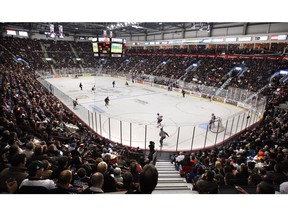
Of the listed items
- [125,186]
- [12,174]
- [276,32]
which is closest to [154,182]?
[125,186]

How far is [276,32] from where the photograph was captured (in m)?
20.8

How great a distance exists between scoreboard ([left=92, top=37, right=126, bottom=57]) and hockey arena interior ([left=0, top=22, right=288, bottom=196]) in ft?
0.36

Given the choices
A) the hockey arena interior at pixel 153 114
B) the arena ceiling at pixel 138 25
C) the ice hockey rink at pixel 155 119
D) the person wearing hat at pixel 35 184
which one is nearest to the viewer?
the person wearing hat at pixel 35 184

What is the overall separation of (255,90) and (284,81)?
8.00ft

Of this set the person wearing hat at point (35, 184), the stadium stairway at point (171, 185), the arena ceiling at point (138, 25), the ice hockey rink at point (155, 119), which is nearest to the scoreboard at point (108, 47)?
the arena ceiling at point (138, 25)

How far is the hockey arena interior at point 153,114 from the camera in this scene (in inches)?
156

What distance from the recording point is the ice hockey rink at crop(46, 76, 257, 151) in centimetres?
1157

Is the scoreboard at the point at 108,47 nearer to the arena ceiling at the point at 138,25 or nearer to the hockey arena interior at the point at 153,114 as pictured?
the hockey arena interior at the point at 153,114

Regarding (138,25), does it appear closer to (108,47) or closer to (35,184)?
(108,47)

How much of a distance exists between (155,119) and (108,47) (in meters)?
10.6

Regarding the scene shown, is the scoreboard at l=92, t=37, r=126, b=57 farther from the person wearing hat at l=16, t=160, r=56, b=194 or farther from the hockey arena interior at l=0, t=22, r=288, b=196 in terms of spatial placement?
the person wearing hat at l=16, t=160, r=56, b=194

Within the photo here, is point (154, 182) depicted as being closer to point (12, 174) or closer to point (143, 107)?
point (12, 174)

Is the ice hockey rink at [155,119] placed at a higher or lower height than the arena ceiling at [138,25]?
lower

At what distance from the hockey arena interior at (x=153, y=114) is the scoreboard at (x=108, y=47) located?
111 mm
